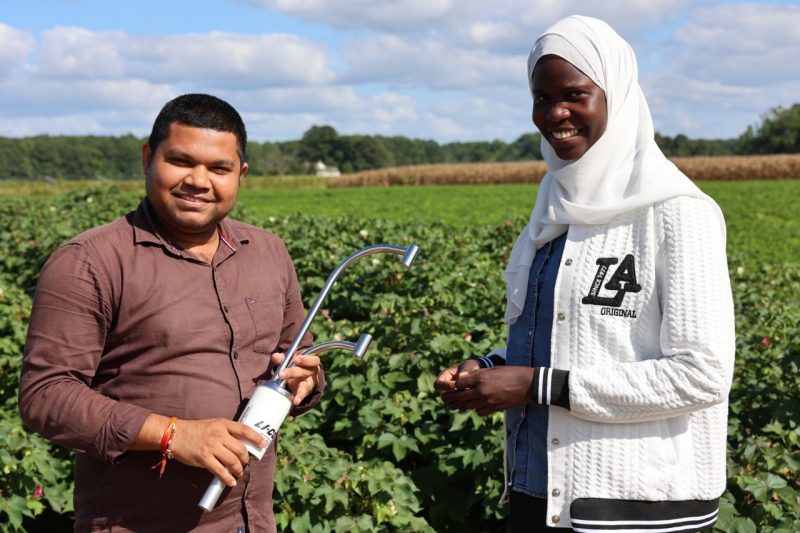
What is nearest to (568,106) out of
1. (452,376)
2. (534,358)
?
(534,358)

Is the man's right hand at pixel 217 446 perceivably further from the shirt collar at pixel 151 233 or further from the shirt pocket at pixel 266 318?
the shirt collar at pixel 151 233

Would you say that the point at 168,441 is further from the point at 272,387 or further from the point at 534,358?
the point at 534,358

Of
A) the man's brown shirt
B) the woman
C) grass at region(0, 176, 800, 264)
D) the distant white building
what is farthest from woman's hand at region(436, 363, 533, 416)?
the distant white building

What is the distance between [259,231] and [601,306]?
0.83 m

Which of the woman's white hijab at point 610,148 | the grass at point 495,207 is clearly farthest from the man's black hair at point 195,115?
the grass at point 495,207

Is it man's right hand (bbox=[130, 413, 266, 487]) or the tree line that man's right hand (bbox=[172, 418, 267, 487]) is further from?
the tree line

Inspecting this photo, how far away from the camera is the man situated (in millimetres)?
1726

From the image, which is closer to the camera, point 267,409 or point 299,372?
point 267,409

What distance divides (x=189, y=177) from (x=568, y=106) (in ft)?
2.73

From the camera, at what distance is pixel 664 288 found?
182 cm

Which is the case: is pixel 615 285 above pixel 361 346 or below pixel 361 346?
above

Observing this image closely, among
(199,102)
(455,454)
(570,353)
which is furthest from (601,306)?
(455,454)

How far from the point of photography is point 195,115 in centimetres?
188

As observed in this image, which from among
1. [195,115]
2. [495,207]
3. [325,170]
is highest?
[195,115]
